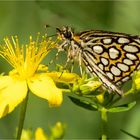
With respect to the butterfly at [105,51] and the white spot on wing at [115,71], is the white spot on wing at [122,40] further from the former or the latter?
the white spot on wing at [115,71]

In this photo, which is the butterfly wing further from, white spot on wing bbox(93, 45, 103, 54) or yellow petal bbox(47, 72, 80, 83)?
yellow petal bbox(47, 72, 80, 83)

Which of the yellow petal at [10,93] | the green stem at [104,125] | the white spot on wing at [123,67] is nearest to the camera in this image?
the green stem at [104,125]

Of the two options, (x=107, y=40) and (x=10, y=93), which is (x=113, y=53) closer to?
(x=107, y=40)

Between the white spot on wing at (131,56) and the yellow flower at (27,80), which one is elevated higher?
the white spot on wing at (131,56)

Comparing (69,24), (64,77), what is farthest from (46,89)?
(69,24)

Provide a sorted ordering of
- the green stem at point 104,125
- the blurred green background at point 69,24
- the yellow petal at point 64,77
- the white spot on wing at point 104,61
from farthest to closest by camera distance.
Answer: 1. the blurred green background at point 69,24
2. the white spot on wing at point 104,61
3. the yellow petal at point 64,77
4. the green stem at point 104,125

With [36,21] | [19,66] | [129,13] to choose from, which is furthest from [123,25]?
[19,66]

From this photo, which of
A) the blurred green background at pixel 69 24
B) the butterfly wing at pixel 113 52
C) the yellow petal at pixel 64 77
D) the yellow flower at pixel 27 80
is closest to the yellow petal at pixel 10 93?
the yellow flower at pixel 27 80
